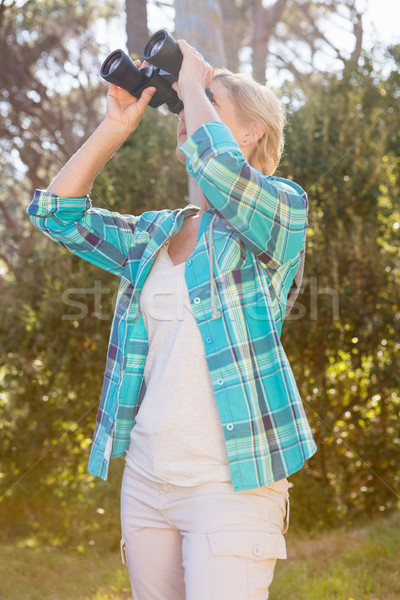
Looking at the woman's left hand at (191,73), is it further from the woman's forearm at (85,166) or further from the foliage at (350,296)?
the foliage at (350,296)

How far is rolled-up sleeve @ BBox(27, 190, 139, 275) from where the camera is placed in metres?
1.70

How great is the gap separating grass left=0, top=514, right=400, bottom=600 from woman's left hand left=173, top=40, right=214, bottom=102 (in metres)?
2.29

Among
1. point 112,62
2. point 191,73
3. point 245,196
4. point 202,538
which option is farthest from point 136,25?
point 202,538

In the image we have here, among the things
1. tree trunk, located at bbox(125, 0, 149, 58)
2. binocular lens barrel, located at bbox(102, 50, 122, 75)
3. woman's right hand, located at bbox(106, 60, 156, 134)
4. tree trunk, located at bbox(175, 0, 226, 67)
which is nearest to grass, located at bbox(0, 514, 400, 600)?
woman's right hand, located at bbox(106, 60, 156, 134)

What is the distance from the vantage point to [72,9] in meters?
8.12

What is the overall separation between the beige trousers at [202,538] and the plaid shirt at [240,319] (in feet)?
0.22

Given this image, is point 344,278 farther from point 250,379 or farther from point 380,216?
point 250,379

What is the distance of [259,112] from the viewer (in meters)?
1.62

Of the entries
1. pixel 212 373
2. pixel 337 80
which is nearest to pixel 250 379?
pixel 212 373

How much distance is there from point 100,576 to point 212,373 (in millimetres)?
2443

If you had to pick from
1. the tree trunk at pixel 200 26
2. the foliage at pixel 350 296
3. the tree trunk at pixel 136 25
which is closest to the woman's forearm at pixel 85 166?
the foliage at pixel 350 296

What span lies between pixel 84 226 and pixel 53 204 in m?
0.10

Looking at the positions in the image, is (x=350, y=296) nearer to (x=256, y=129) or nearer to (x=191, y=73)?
(x=256, y=129)

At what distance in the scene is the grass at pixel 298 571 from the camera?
2.88 metres
